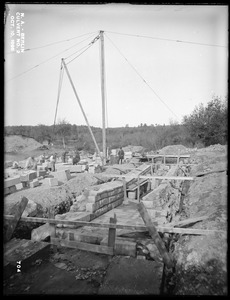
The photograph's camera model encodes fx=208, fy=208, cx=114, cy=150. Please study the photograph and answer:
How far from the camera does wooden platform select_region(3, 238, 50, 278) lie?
3447mm

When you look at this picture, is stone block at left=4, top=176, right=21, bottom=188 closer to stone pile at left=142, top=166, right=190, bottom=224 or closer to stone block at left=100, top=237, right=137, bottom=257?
stone pile at left=142, top=166, right=190, bottom=224

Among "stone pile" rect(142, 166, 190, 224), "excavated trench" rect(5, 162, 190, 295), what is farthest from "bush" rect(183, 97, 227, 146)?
"stone pile" rect(142, 166, 190, 224)

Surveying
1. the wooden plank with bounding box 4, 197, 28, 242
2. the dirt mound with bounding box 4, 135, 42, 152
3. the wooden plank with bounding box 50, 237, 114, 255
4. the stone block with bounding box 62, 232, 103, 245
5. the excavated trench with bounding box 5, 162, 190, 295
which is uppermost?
the dirt mound with bounding box 4, 135, 42, 152

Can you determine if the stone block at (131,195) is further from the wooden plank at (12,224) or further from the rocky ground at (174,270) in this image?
the wooden plank at (12,224)

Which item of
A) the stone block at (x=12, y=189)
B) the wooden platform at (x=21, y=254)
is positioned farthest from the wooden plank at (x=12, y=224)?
the stone block at (x=12, y=189)

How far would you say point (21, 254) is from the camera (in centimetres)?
367

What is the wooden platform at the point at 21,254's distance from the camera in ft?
11.3

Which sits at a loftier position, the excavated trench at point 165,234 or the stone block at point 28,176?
the stone block at point 28,176

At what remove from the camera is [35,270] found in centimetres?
363

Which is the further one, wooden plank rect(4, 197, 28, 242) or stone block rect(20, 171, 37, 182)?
stone block rect(20, 171, 37, 182)

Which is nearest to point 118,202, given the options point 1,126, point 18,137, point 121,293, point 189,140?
point 121,293

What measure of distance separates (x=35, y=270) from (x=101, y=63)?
430 inches

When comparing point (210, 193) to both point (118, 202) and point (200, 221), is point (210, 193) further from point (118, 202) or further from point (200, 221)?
point (118, 202)

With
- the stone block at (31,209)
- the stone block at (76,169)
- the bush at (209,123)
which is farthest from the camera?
the bush at (209,123)
